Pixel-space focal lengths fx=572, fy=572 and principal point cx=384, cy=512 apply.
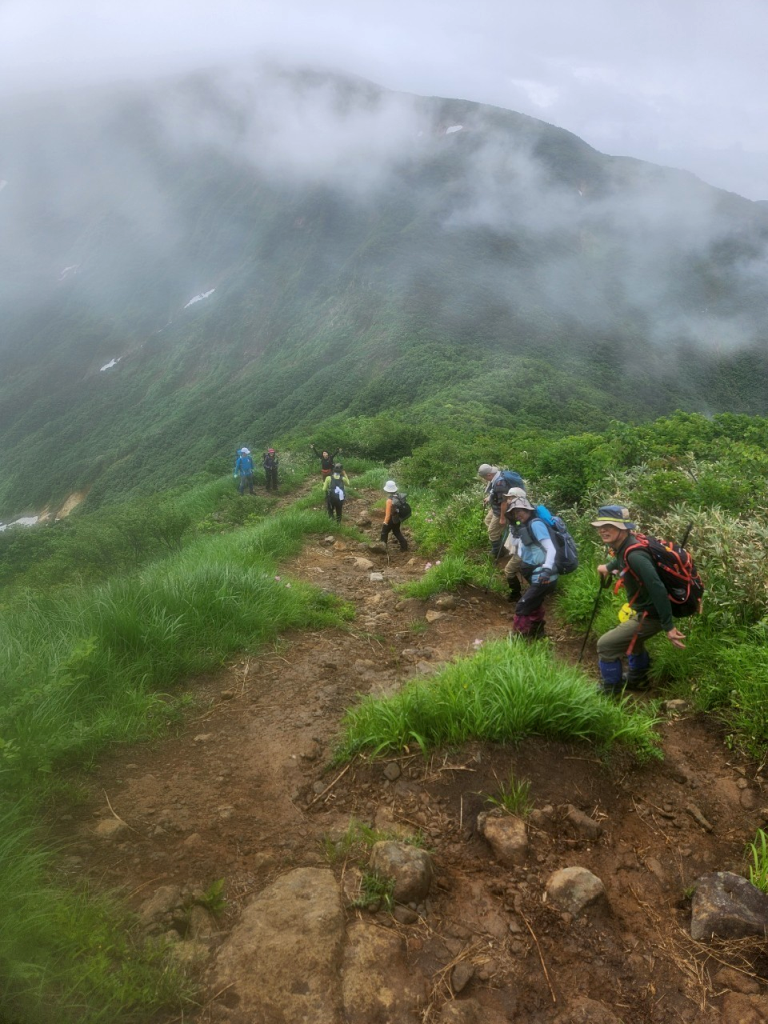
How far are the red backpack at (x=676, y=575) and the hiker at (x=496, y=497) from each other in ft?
9.96

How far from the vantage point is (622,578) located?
4223 millimetres

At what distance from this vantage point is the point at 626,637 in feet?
14.0

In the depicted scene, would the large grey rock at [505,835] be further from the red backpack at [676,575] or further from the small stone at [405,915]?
the red backpack at [676,575]

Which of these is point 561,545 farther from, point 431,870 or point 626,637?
point 431,870

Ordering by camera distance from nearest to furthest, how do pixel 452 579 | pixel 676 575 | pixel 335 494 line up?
pixel 676 575, pixel 452 579, pixel 335 494

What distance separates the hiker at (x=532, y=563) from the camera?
16.5ft

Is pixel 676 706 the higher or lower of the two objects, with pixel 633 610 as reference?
lower

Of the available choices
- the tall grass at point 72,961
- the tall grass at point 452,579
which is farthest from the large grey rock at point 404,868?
the tall grass at point 452,579

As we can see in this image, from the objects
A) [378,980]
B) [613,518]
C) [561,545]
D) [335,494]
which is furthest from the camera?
[335,494]

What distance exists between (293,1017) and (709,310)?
123m

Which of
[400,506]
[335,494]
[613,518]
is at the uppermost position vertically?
[613,518]

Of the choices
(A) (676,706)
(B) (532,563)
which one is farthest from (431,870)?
(B) (532,563)

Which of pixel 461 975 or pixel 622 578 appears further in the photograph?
pixel 622 578

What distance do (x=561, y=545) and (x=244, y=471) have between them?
12.1 m
